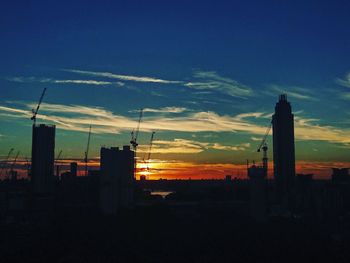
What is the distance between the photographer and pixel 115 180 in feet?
427

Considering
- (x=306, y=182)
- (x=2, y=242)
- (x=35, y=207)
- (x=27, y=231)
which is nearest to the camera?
(x=2, y=242)

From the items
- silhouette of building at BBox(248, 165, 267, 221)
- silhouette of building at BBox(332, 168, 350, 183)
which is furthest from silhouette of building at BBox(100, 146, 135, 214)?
silhouette of building at BBox(332, 168, 350, 183)

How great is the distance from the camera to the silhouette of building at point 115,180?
124 m

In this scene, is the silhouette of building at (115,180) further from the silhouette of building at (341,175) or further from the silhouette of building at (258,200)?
the silhouette of building at (341,175)

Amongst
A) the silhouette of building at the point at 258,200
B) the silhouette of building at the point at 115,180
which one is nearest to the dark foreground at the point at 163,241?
the silhouette of building at the point at 258,200

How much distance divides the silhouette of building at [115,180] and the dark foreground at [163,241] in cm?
1405

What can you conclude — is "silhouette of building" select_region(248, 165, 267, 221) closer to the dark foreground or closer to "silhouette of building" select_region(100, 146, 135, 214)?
the dark foreground

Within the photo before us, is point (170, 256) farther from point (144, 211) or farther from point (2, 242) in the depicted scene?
point (144, 211)

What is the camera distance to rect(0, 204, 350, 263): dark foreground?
6156 cm

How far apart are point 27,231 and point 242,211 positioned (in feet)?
205

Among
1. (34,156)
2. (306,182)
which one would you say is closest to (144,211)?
(34,156)

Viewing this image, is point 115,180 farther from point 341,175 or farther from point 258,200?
point 341,175

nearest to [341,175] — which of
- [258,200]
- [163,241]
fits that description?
[258,200]

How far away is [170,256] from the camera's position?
6316cm
